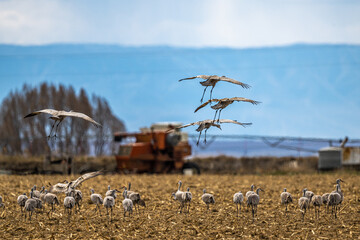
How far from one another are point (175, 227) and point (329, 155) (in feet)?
69.1

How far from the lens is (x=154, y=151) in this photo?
90.1 feet

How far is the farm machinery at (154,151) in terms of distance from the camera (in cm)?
2689

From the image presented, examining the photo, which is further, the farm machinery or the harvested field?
the farm machinery

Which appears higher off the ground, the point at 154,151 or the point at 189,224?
the point at 154,151

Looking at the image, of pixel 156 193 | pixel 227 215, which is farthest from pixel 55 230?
pixel 156 193

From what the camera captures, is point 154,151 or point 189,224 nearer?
point 189,224

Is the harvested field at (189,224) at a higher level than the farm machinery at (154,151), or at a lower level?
lower

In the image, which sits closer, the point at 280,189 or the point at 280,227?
the point at 280,227

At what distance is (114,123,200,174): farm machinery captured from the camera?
26.9 m

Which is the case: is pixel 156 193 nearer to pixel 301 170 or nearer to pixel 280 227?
pixel 280 227

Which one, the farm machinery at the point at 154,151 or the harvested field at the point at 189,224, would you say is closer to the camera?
the harvested field at the point at 189,224

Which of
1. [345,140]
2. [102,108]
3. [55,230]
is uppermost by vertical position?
[102,108]

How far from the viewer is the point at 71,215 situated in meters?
11.5

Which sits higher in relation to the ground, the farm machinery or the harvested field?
the farm machinery
